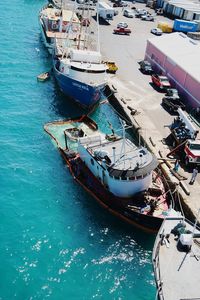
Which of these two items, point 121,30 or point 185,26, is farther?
point 185,26

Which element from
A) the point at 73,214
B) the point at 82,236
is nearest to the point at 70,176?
the point at 73,214

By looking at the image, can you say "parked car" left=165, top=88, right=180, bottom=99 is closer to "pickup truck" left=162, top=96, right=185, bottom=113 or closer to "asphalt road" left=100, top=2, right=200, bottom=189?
"pickup truck" left=162, top=96, right=185, bottom=113

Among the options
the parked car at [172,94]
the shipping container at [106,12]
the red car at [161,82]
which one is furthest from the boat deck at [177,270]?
the shipping container at [106,12]

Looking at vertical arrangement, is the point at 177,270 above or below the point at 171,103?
above

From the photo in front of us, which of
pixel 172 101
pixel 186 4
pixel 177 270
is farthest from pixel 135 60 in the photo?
pixel 177 270

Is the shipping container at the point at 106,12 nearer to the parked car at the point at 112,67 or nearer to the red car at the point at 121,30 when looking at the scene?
the red car at the point at 121,30

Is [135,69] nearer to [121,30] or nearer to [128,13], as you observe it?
[121,30]

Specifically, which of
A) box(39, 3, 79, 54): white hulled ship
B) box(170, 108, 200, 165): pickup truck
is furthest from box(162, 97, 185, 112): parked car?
box(39, 3, 79, 54): white hulled ship
